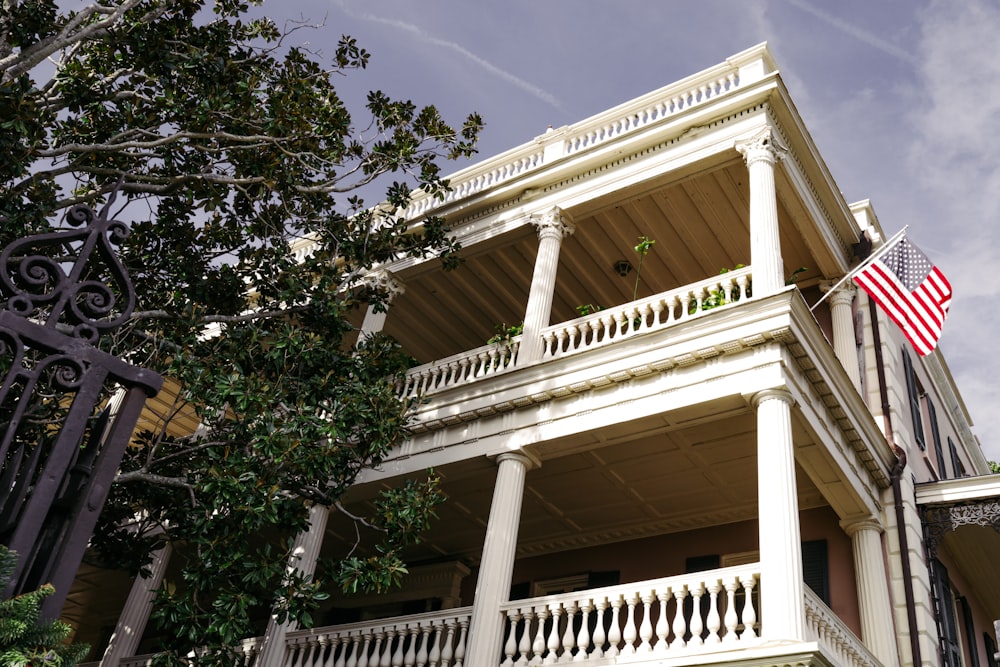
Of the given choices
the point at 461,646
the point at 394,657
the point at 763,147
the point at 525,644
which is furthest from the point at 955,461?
the point at 394,657

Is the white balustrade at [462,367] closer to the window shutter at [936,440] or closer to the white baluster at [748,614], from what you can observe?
the white baluster at [748,614]

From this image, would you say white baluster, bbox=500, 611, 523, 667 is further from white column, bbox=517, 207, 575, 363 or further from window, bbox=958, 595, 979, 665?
window, bbox=958, 595, 979, 665

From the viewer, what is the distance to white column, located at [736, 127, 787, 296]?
10.8m

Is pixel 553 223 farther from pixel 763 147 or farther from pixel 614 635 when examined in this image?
pixel 614 635

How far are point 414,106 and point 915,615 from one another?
31.0 feet

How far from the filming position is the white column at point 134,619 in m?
13.1

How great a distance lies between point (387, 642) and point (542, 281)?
18.0 ft

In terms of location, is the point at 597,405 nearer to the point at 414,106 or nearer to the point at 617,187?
the point at 617,187

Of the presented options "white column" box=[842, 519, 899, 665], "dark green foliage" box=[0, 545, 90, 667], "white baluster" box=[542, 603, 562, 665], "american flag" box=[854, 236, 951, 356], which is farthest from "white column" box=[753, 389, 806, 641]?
"dark green foliage" box=[0, 545, 90, 667]

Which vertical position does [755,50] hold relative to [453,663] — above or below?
above

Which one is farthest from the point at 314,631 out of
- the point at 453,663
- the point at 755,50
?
the point at 755,50

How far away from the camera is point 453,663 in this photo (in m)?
11.1

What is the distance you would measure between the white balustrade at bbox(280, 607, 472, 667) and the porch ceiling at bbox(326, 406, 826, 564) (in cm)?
225

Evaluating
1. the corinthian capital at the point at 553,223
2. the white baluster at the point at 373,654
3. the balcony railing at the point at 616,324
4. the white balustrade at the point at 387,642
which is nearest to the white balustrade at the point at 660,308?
the balcony railing at the point at 616,324
